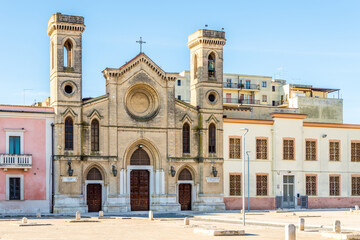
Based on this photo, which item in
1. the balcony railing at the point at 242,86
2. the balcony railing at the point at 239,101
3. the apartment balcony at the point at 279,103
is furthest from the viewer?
the balcony railing at the point at 242,86

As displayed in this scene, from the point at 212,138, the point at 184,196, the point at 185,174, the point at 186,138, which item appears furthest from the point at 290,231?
the point at 212,138

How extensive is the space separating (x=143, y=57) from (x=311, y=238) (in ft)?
102

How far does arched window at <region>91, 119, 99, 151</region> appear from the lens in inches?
2222

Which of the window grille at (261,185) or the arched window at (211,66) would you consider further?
the arched window at (211,66)

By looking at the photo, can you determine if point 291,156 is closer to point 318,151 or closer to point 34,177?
point 318,151

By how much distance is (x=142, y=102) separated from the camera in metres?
59.4

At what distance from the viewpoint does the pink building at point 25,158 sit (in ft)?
174

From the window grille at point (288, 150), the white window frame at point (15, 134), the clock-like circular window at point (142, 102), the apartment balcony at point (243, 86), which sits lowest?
the window grille at point (288, 150)

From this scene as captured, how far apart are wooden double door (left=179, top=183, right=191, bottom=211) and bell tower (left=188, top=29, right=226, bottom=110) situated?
7.64m

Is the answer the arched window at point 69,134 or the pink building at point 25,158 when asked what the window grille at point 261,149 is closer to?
the arched window at point 69,134

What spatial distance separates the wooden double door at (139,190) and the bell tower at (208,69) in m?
8.57

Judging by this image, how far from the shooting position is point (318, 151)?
212 feet

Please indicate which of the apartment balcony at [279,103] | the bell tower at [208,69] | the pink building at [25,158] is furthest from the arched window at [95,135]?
the apartment balcony at [279,103]

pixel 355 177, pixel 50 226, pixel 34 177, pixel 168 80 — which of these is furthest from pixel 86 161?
pixel 355 177
